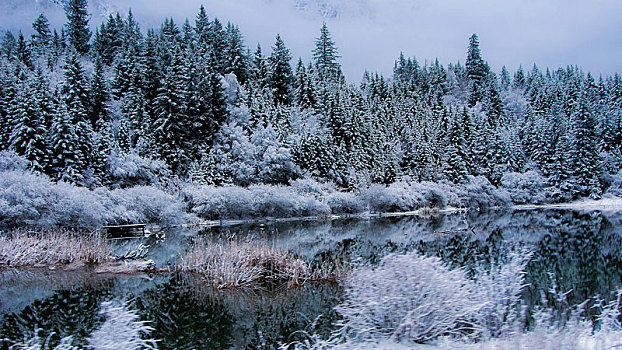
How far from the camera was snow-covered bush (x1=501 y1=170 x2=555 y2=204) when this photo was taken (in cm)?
6084

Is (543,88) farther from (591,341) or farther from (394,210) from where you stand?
(591,341)

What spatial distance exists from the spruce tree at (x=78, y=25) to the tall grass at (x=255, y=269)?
3136 inches

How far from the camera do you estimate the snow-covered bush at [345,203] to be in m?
47.8

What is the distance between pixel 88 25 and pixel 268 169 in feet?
200

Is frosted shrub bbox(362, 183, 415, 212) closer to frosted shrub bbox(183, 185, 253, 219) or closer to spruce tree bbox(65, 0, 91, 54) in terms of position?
frosted shrub bbox(183, 185, 253, 219)

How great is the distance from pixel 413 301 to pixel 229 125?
51255 millimetres

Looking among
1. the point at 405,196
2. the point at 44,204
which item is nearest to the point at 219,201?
the point at 44,204

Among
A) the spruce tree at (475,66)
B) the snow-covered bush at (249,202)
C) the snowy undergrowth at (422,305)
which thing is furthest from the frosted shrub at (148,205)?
the spruce tree at (475,66)

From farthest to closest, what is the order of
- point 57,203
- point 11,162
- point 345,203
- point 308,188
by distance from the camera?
point 345,203 → point 308,188 → point 11,162 → point 57,203

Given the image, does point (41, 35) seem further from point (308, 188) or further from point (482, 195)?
point (482, 195)

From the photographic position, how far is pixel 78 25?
8362cm

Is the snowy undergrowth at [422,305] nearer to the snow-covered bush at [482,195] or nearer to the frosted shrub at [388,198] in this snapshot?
the frosted shrub at [388,198]

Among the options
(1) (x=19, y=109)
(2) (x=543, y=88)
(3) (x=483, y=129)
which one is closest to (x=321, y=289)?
(1) (x=19, y=109)

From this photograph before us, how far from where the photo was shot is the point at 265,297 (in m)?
14.2
